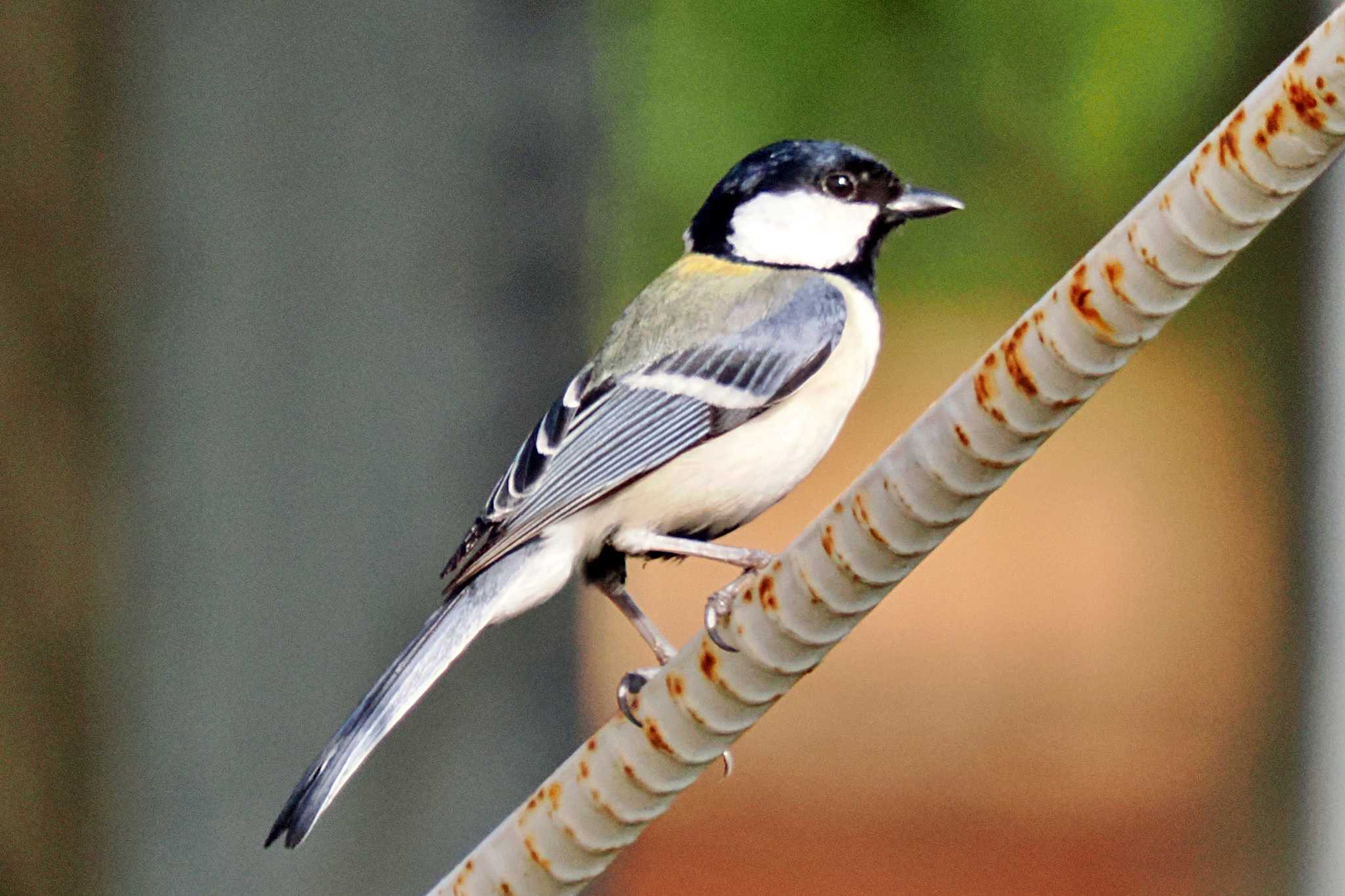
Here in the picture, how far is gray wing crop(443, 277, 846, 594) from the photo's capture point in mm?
851

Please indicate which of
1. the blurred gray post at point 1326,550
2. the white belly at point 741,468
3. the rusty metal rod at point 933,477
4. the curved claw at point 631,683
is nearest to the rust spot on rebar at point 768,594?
the rusty metal rod at point 933,477

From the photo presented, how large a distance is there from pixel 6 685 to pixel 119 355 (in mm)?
253

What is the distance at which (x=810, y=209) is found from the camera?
3.46 ft

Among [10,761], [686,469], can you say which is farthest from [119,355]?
[686,469]

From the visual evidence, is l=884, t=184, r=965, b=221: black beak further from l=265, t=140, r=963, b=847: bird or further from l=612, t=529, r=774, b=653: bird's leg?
l=612, t=529, r=774, b=653: bird's leg

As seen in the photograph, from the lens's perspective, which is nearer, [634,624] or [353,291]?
[634,624]

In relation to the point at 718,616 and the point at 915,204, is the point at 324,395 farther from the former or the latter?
the point at 718,616

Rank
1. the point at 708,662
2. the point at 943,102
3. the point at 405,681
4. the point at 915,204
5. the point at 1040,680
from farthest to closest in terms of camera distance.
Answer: the point at 1040,680
the point at 943,102
the point at 915,204
the point at 405,681
the point at 708,662

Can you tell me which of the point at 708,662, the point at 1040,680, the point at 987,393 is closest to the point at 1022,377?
the point at 987,393

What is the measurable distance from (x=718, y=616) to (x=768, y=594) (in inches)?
3.4

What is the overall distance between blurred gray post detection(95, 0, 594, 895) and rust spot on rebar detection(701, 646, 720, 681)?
23.2 inches

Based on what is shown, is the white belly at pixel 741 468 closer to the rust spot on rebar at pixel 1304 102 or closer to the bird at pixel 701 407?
the bird at pixel 701 407

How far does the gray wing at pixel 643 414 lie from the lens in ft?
2.79

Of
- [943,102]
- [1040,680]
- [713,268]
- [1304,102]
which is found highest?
[943,102]
